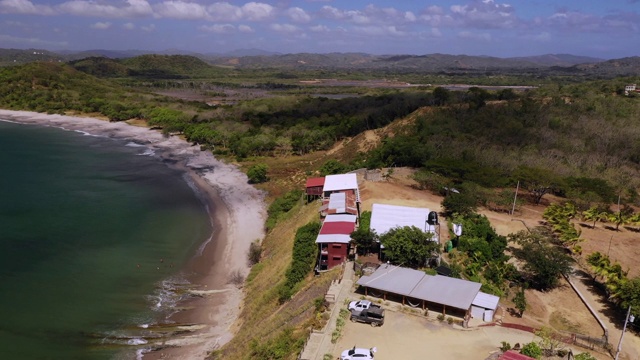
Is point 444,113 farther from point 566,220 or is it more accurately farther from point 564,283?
point 564,283

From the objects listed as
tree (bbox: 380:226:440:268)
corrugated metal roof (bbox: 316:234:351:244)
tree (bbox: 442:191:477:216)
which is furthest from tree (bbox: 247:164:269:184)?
tree (bbox: 380:226:440:268)

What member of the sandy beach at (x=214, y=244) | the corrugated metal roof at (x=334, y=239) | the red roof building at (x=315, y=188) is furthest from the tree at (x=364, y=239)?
the red roof building at (x=315, y=188)

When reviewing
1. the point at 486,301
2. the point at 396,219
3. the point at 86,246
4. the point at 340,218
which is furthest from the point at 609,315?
the point at 86,246

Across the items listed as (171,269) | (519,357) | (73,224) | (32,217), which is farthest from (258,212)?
(519,357)

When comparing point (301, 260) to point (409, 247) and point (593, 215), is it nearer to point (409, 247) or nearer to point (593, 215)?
point (409, 247)

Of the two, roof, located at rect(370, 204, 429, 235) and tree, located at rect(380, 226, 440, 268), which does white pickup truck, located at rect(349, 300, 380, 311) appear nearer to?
tree, located at rect(380, 226, 440, 268)

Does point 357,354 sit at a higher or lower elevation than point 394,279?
lower

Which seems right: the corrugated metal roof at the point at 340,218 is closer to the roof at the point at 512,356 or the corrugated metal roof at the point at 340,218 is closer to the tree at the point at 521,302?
the tree at the point at 521,302
